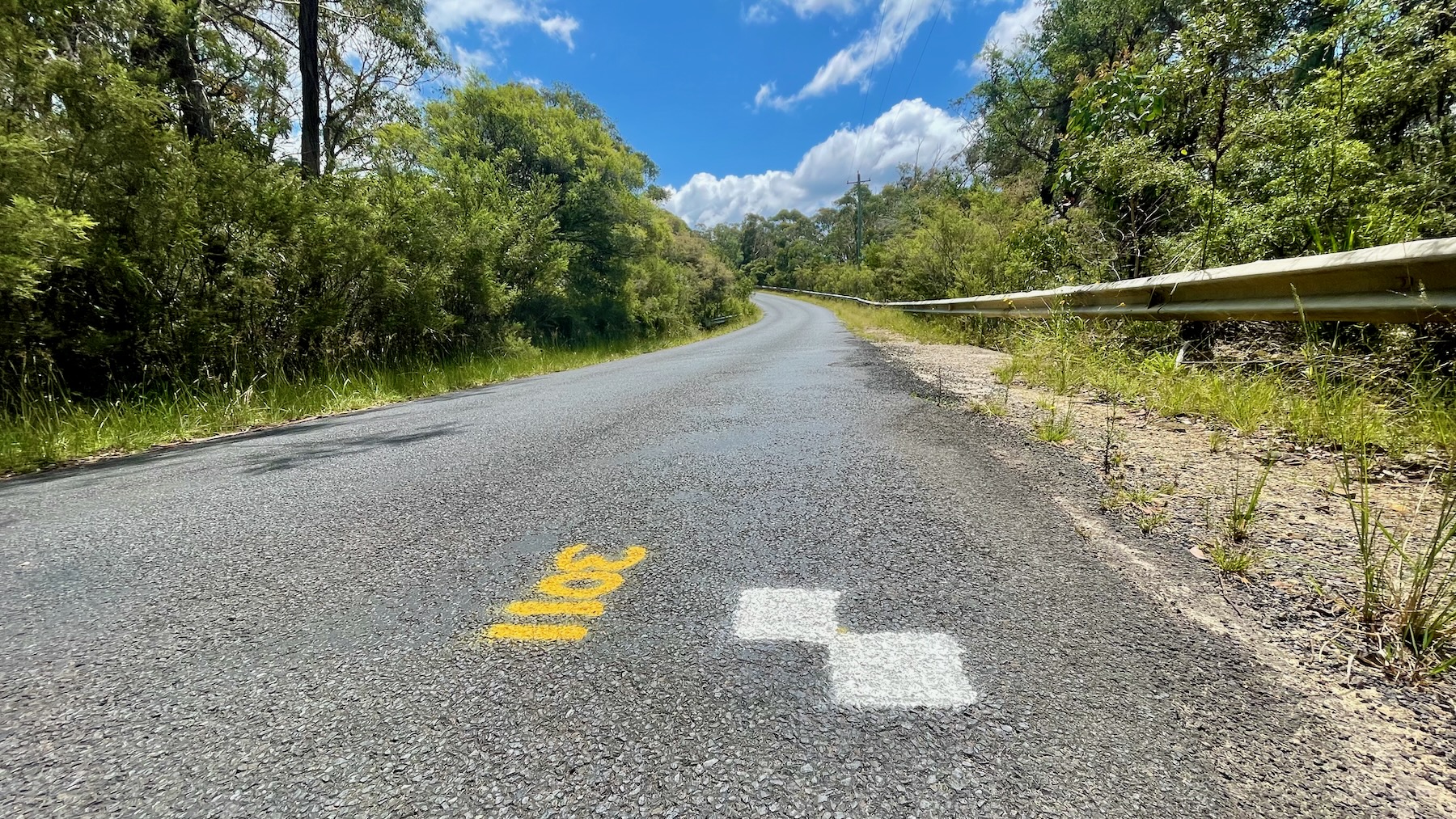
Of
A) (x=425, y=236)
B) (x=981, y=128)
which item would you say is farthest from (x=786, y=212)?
(x=425, y=236)

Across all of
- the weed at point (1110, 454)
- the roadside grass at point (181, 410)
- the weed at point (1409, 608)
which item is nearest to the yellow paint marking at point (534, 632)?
the weed at point (1409, 608)

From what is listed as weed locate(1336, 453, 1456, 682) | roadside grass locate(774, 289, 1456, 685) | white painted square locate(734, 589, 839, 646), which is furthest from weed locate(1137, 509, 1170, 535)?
white painted square locate(734, 589, 839, 646)

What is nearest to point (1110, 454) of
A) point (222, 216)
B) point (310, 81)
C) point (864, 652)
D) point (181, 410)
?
point (864, 652)

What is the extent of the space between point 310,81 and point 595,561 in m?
11.1

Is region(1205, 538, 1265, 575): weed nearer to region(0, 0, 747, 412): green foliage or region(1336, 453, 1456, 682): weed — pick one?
region(1336, 453, 1456, 682): weed

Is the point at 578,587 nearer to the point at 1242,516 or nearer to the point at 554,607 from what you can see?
the point at 554,607

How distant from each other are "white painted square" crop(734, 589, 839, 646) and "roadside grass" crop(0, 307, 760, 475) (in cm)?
489

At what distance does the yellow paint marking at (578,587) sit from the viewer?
1502mm

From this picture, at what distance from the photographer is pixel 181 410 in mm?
4770

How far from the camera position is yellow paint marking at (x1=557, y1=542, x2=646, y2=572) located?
5.42 ft

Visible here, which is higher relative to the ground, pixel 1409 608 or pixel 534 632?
pixel 1409 608

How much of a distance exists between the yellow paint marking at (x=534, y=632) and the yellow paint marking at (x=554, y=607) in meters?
0.05

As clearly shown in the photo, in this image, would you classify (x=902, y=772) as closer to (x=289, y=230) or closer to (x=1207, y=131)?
(x=1207, y=131)

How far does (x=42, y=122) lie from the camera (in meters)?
4.12
